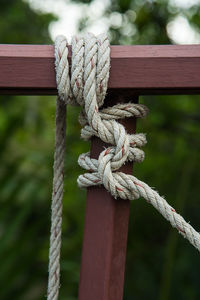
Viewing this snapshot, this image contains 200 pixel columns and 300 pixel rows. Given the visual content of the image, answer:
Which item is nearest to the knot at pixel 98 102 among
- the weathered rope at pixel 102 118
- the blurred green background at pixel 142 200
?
the weathered rope at pixel 102 118

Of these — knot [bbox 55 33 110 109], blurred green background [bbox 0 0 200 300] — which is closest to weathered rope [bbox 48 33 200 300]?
knot [bbox 55 33 110 109]

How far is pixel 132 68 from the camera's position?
523 mm

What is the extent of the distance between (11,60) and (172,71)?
19 cm

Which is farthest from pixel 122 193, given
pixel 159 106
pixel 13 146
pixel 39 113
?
pixel 39 113

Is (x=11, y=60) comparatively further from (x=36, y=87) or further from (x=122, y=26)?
(x=122, y=26)

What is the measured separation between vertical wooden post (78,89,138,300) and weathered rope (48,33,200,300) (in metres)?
0.01

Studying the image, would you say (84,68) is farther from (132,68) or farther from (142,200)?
(142,200)

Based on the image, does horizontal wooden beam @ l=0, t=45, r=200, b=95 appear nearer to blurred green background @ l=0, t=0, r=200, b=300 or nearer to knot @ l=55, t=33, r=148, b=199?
knot @ l=55, t=33, r=148, b=199

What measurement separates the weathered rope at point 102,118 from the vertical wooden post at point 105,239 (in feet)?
0.05

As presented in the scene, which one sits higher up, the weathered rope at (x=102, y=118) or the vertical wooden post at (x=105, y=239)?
the weathered rope at (x=102, y=118)

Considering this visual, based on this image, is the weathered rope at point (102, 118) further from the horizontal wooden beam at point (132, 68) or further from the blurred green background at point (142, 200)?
the blurred green background at point (142, 200)

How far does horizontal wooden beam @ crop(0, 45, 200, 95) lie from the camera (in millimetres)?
521

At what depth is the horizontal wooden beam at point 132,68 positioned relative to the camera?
1.71ft

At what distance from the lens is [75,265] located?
1.62m
